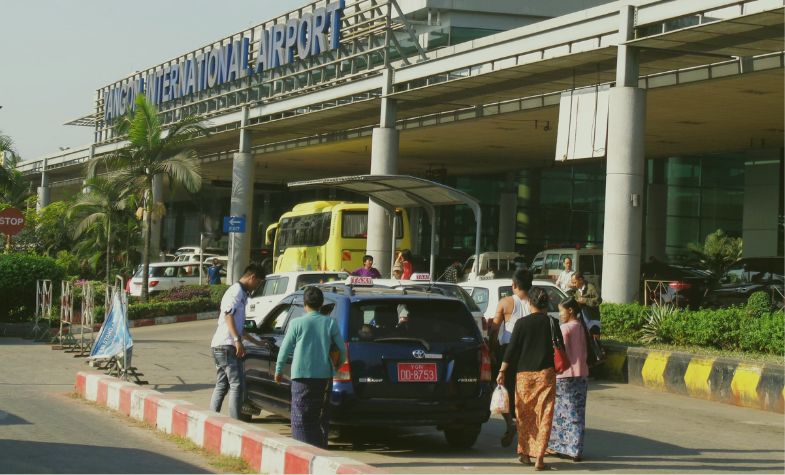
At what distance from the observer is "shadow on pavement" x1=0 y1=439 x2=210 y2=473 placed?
30.8 feet

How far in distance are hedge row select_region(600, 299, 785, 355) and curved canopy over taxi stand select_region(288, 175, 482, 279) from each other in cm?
276

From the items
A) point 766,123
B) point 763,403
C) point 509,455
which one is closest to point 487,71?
point 766,123

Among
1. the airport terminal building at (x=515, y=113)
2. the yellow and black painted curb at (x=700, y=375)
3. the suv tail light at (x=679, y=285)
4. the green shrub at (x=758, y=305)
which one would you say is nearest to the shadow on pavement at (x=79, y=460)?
the yellow and black painted curb at (x=700, y=375)

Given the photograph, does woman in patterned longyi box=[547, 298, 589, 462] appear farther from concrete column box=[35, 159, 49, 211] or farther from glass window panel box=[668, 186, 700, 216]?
concrete column box=[35, 159, 49, 211]

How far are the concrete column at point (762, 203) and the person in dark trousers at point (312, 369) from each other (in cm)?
2976

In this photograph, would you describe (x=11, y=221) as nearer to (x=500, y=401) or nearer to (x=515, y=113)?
(x=515, y=113)

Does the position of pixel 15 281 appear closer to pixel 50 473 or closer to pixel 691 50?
pixel 691 50

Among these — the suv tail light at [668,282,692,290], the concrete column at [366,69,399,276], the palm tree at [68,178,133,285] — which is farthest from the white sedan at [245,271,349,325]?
the palm tree at [68,178,133,285]

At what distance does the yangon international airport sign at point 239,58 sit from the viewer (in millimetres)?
36438

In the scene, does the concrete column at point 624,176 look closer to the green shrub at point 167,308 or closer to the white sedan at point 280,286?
the white sedan at point 280,286

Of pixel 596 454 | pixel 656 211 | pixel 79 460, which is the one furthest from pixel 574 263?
pixel 79 460

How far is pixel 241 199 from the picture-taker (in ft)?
131

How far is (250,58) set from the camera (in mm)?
41750

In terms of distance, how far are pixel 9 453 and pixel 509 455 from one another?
4.61 metres
